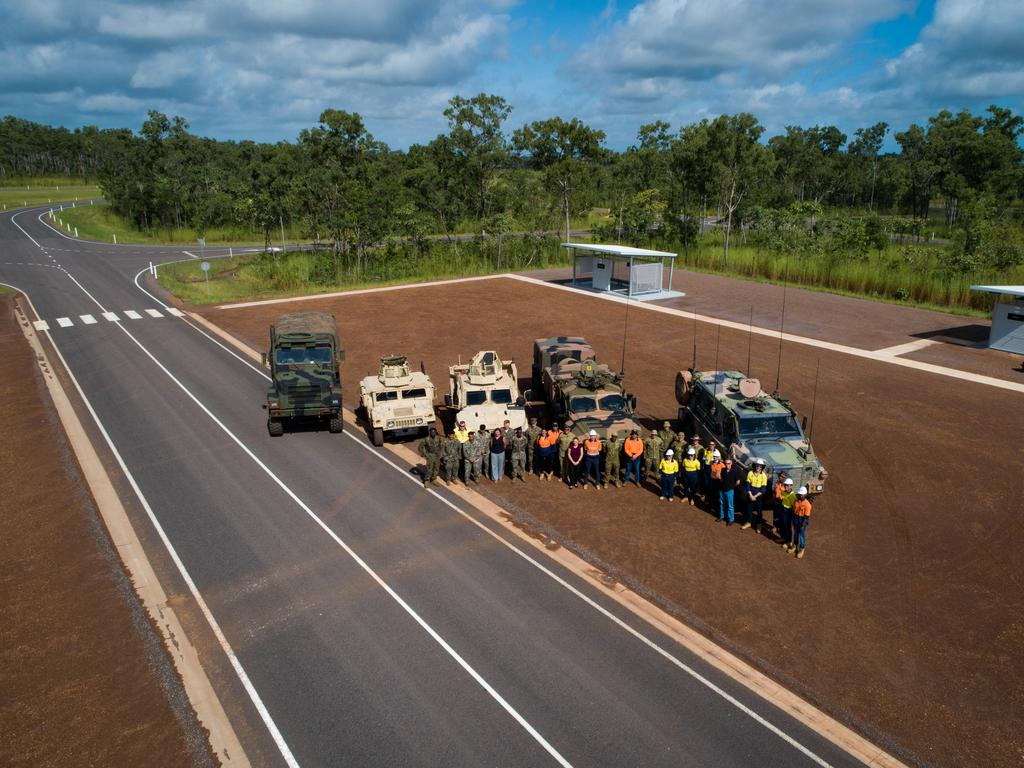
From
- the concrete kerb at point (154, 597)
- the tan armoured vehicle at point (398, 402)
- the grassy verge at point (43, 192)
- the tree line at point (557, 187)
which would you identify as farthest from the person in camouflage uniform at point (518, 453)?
the grassy verge at point (43, 192)

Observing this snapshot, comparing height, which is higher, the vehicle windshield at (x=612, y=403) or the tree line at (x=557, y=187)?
the tree line at (x=557, y=187)

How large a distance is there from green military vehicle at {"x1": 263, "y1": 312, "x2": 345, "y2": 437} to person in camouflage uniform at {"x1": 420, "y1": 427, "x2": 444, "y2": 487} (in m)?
4.41

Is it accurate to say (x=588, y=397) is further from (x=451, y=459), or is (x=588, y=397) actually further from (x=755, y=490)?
(x=755, y=490)

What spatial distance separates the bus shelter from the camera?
4150 cm

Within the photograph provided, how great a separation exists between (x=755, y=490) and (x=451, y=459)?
709 cm

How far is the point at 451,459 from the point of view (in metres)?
16.8

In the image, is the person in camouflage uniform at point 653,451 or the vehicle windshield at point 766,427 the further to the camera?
the person in camouflage uniform at point 653,451

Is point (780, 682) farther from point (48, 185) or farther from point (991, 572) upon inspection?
point (48, 185)

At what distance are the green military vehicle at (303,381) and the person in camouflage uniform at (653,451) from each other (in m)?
8.97

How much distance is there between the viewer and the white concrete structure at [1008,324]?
96.6ft

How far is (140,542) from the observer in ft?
46.6

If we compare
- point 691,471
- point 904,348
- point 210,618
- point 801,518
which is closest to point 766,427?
point 691,471

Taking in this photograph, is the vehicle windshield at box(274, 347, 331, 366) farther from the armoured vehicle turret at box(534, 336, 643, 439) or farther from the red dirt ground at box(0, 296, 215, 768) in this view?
the armoured vehicle turret at box(534, 336, 643, 439)

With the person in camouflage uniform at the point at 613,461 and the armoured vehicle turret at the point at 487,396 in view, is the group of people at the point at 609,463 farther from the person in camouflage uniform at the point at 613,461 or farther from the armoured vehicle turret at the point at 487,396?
the armoured vehicle turret at the point at 487,396
